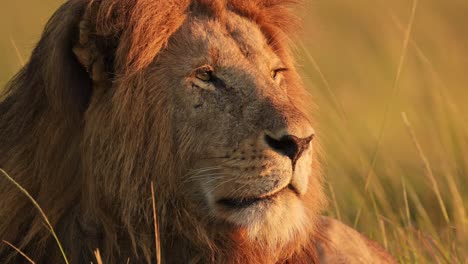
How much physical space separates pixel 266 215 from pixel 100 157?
29.3 inches

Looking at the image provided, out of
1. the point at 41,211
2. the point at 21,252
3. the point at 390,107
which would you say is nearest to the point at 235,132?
the point at 41,211

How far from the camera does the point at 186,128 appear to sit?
5.14m

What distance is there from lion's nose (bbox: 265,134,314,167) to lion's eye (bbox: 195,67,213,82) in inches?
18.3

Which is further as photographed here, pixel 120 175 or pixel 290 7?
pixel 290 7

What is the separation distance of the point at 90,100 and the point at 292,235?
1036 millimetres

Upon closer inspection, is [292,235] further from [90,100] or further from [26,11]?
[26,11]

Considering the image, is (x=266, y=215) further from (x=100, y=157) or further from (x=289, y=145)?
(x=100, y=157)

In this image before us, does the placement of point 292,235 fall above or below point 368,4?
above

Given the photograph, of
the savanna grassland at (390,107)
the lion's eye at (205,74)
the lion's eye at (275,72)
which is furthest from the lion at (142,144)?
the savanna grassland at (390,107)

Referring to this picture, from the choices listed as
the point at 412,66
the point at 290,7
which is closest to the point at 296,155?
the point at 290,7

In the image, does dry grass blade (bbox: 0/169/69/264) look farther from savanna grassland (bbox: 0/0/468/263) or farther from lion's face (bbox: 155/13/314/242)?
savanna grassland (bbox: 0/0/468/263)

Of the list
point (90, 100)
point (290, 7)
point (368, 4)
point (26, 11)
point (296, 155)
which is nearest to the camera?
point (296, 155)

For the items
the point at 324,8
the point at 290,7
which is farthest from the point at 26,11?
the point at 290,7

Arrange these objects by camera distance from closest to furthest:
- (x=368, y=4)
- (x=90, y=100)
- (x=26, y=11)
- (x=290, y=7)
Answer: (x=90, y=100) → (x=290, y=7) → (x=26, y=11) → (x=368, y=4)
